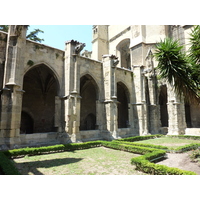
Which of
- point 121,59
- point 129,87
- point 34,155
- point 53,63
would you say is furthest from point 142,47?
point 34,155

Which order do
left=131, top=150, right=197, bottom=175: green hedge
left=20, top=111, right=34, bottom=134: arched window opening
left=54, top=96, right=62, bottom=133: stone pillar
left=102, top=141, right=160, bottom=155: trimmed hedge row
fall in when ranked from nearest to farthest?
left=131, top=150, right=197, bottom=175: green hedge
left=102, top=141, right=160, bottom=155: trimmed hedge row
left=54, top=96, right=62, bottom=133: stone pillar
left=20, top=111, right=34, bottom=134: arched window opening

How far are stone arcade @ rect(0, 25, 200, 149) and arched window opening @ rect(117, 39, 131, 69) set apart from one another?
3.00 meters

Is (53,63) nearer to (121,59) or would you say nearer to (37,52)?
(37,52)

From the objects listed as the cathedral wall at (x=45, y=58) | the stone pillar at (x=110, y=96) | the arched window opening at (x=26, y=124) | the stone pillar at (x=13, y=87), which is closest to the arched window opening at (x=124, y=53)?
the stone pillar at (x=110, y=96)

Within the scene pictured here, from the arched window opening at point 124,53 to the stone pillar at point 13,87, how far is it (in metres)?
16.4

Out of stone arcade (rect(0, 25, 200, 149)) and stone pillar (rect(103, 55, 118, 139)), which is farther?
stone pillar (rect(103, 55, 118, 139))

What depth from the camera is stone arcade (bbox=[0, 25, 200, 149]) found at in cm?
822

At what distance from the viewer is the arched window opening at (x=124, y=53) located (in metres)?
23.1

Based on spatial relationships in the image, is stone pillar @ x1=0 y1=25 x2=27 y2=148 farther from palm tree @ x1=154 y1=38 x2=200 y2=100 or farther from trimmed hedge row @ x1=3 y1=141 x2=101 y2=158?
palm tree @ x1=154 y1=38 x2=200 y2=100

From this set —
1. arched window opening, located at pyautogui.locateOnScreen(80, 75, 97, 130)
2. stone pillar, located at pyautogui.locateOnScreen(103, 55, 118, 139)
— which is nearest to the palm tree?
stone pillar, located at pyautogui.locateOnScreen(103, 55, 118, 139)

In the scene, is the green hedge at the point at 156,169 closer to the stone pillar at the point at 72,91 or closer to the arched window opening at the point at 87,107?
the stone pillar at the point at 72,91

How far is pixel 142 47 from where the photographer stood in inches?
732

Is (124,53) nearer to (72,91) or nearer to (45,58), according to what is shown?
(72,91)

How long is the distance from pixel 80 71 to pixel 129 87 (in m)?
5.47
